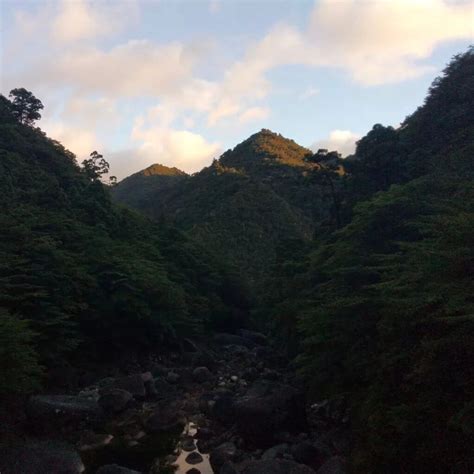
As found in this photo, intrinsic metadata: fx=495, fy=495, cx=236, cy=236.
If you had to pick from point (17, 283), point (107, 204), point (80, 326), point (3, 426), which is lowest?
point (3, 426)

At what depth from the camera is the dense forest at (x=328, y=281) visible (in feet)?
30.6

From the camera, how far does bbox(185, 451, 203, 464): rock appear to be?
47.8 ft

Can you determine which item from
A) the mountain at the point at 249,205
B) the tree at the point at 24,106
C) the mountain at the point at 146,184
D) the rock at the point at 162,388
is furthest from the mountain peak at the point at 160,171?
the rock at the point at 162,388

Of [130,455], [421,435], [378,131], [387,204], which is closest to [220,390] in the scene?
[130,455]

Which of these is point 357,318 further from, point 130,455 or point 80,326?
point 80,326

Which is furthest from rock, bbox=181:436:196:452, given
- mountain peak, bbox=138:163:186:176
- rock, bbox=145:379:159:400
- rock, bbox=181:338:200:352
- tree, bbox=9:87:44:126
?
mountain peak, bbox=138:163:186:176

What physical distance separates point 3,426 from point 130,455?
3986 mm

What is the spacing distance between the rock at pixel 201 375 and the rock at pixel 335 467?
42.9ft

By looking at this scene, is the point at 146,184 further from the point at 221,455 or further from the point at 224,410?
the point at 221,455

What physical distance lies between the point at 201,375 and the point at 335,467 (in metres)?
13.7

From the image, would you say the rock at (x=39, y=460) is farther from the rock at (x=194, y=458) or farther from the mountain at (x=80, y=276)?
the rock at (x=194, y=458)

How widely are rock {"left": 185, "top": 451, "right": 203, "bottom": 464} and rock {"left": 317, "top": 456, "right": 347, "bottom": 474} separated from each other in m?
4.15

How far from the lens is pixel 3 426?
1507cm

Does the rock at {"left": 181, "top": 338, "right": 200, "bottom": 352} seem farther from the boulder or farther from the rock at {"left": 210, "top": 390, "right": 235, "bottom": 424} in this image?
the boulder
